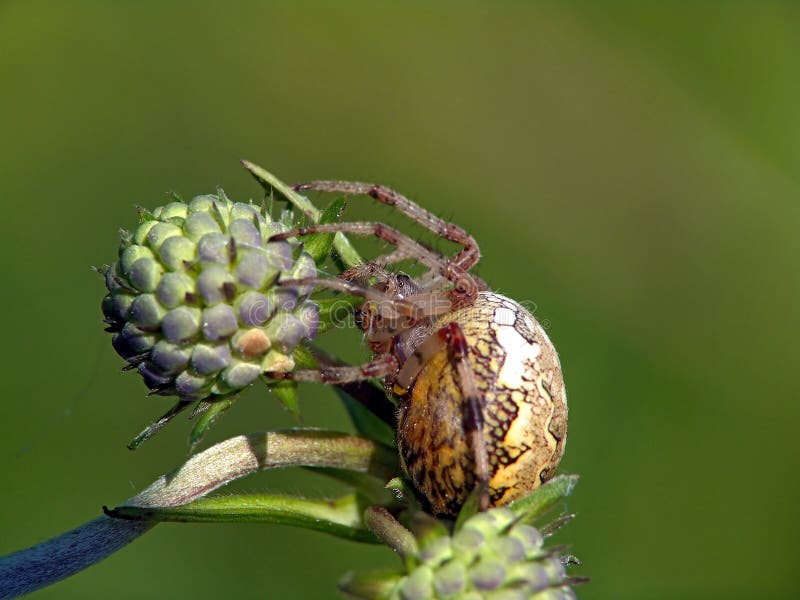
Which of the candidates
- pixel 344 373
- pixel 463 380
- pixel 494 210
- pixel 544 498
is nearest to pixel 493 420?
pixel 463 380

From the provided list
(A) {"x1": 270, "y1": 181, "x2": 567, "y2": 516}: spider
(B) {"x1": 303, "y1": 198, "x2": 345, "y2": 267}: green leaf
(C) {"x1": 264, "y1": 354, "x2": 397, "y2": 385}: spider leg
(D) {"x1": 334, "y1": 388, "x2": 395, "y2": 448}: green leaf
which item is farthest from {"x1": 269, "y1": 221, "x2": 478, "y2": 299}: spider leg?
(D) {"x1": 334, "y1": 388, "x2": 395, "y2": 448}: green leaf

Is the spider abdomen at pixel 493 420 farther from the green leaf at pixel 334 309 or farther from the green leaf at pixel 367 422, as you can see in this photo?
the green leaf at pixel 334 309

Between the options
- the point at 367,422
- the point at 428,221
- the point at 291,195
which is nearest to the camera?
the point at 291,195

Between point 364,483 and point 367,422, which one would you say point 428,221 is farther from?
point 364,483

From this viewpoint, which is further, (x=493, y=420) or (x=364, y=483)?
(x=364, y=483)

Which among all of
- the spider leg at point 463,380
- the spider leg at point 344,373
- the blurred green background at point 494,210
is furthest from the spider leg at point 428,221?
the blurred green background at point 494,210

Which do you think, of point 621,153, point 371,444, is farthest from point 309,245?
point 621,153

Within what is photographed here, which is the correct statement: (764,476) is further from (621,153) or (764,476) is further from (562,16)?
(562,16)
